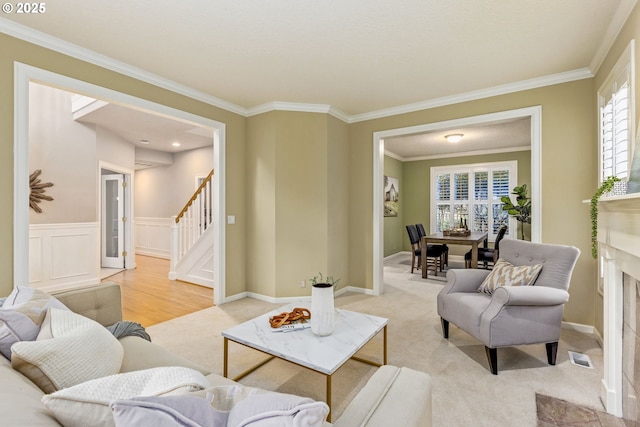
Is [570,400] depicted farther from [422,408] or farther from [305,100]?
[305,100]

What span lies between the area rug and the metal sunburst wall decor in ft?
19.9

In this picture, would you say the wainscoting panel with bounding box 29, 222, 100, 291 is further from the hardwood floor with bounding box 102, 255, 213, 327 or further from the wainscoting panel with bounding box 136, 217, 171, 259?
the wainscoting panel with bounding box 136, 217, 171, 259

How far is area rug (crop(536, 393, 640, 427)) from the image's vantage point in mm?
1748

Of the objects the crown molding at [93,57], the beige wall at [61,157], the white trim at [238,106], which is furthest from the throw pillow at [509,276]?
the beige wall at [61,157]

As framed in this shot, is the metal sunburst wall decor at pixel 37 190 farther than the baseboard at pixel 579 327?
Yes

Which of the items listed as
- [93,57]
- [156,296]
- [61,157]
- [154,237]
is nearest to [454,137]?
[93,57]

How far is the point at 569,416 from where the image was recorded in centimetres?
182

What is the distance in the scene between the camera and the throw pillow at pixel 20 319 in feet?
3.86

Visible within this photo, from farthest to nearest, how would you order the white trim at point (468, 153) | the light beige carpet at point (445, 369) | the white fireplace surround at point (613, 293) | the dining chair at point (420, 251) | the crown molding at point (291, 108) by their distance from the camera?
the white trim at point (468, 153), the dining chair at point (420, 251), the crown molding at point (291, 108), the light beige carpet at point (445, 369), the white fireplace surround at point (613, 293)


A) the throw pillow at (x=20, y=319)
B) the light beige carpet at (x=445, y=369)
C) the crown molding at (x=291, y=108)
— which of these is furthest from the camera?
the crown molding at (x=291, y=108)

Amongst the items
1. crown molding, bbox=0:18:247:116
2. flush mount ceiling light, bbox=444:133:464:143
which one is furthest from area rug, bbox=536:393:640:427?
flush mount ceiling light, bbox=444:133:464:143

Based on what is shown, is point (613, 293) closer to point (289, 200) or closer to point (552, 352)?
point (552, 352)

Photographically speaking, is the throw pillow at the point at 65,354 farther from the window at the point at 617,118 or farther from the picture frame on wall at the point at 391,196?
the picture frame on wall at the point at 391,196

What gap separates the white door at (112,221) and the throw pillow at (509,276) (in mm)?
6720
